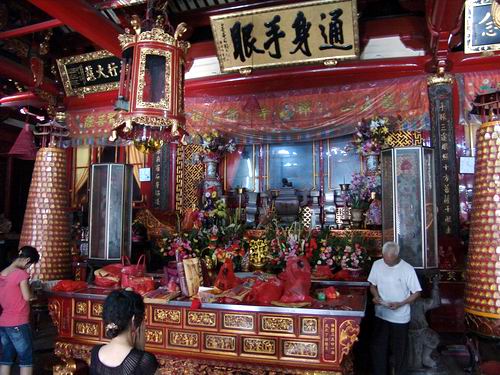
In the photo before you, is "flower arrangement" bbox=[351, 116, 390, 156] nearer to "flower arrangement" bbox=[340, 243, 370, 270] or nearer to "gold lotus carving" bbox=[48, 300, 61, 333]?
"flower arrangement" bbox=[340, 243, 370, 270]

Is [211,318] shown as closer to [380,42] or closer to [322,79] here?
[322,79]

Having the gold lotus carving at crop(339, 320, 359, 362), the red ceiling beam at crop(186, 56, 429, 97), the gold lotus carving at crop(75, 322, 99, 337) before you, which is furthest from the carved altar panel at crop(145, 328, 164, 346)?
the red ceiling beam at crop(186, 56, 429, 97)

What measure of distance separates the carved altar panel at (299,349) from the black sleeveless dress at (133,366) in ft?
4.62

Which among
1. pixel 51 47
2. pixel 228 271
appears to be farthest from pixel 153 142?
pixel 51 47

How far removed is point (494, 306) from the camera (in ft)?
10.5

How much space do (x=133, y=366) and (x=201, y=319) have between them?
57.9 inches

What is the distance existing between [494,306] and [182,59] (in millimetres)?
3278

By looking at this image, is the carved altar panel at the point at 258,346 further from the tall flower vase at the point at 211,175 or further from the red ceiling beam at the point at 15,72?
the red ceiling beam at the point at 15,72

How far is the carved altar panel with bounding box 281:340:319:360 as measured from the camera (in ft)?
9.01

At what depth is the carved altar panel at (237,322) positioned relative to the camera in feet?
9.41

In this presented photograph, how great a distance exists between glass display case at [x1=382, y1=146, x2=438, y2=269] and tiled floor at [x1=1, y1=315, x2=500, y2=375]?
86 centimetres

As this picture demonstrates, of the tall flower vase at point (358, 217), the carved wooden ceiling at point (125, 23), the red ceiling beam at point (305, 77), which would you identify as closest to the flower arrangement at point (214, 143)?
the red ceiling beam at point (305, 77)

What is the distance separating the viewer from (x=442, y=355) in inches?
158

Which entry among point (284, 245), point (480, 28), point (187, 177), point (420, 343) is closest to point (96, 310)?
point (284, 245)
